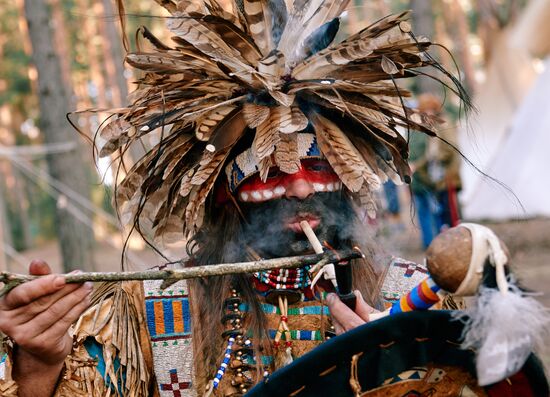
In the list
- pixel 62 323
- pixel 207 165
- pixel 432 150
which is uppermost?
pixel 207 165

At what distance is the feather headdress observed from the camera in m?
2.25

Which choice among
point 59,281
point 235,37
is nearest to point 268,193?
point 235,37

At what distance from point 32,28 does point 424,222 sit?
5325mm

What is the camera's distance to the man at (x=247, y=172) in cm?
227

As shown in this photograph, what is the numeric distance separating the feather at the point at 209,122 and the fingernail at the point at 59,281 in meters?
0.61

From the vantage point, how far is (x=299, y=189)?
2.28 metres

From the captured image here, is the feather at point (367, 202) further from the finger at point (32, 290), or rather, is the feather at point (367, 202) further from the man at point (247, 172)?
the finger at point (32, 290)

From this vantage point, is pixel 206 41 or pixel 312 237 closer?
pixel 312 237

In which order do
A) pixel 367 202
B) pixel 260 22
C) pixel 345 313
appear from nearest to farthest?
pixel 345 313 → pixel 260 22 → pixel 367 202

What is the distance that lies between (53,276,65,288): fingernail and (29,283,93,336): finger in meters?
0.05

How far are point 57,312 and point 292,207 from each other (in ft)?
2.47

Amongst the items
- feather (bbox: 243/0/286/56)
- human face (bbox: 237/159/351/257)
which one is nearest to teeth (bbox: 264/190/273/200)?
human face (bbox: 237/159/351/257)

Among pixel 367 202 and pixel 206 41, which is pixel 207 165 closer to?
pixel 206 41

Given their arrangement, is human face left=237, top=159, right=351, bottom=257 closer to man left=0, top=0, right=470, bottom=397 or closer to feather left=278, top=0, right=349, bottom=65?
man left=0, top=0, right=470, bottom=397
